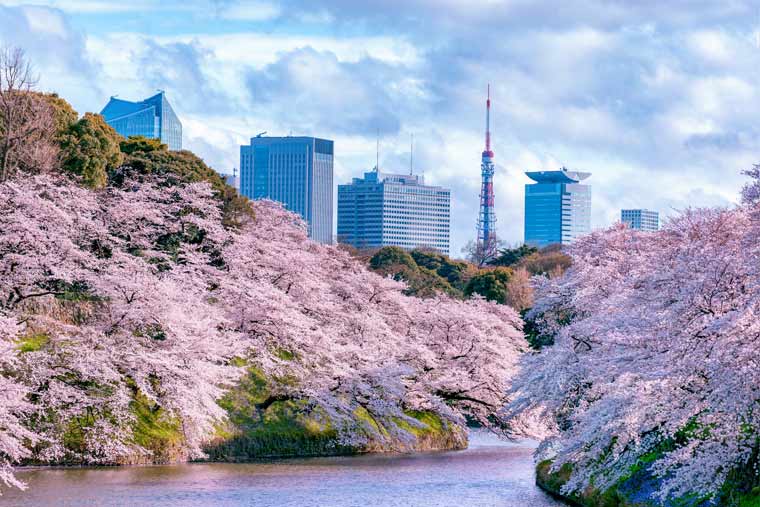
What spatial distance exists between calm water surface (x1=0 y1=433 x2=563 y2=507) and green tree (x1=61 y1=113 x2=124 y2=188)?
65.3 feet

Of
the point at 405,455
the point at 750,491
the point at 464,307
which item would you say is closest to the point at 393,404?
the point at 405,455

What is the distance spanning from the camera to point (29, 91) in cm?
5950

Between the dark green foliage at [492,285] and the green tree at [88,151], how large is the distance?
138 feet

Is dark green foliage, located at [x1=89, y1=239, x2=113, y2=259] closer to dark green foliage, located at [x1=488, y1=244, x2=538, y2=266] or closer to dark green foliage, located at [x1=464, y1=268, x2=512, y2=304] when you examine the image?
dark green foliage, located at [x1=464, y1=268, x2=512, y2=304]

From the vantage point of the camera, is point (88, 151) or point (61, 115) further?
point (61, 115)

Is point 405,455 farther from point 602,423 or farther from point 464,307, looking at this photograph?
point 602,423

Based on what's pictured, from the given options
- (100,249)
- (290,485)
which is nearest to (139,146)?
(100,249)

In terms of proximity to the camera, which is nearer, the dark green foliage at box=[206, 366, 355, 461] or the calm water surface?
the calm water surface

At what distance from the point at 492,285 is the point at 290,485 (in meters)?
59.8

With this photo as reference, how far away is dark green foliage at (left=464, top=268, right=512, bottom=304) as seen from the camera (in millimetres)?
95500

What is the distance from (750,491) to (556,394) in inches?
507

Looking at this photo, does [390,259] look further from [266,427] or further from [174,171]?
[266,427]

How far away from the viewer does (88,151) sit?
59312 mm

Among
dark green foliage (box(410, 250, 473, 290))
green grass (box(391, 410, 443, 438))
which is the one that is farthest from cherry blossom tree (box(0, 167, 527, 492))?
dark green foliage (box(410, 250, 473, 290))
